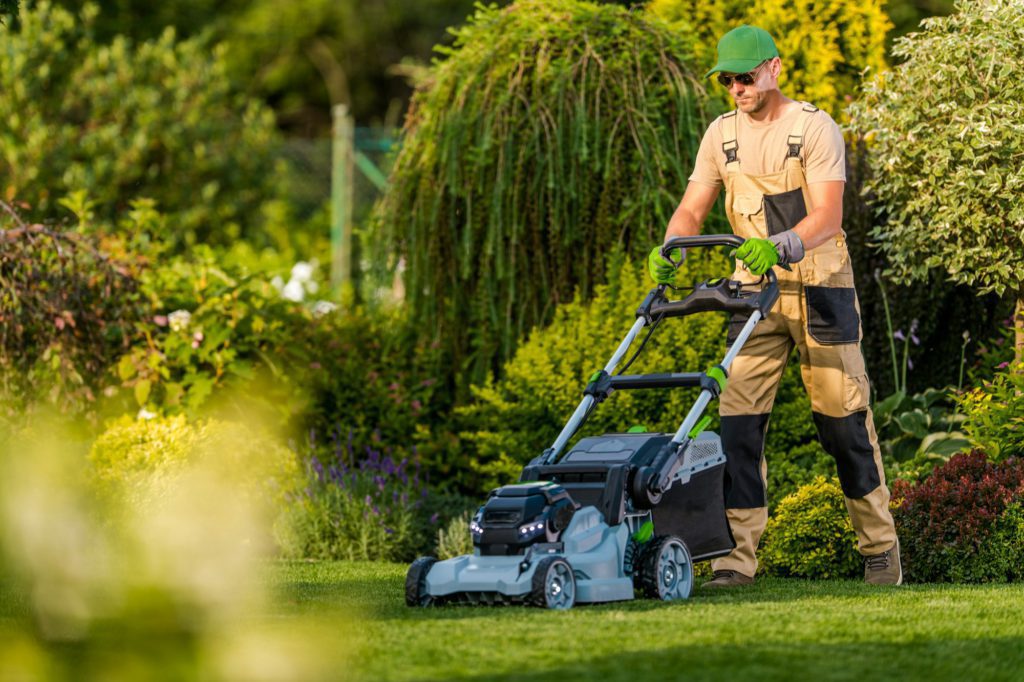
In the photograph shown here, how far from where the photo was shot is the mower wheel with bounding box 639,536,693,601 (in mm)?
5234

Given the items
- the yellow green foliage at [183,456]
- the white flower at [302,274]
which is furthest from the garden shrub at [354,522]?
the white flower at [302,274]

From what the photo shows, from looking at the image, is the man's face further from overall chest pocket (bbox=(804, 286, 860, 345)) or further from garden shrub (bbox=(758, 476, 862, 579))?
garden shrub (bbox=(758, 476, 862, 579))

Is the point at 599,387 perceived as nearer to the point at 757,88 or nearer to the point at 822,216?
the point at 822,216

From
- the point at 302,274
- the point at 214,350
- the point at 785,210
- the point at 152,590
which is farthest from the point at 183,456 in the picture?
the point at 152,590

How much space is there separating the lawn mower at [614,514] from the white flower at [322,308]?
4163 mm

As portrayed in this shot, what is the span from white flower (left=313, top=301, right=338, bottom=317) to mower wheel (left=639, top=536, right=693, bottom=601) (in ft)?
14.6

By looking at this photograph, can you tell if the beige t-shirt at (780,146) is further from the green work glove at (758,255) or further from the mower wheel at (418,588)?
the mower wheel at (418,588)

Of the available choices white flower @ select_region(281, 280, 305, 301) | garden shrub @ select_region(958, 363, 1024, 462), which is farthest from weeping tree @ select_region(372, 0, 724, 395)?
white flower @ select_region(281, 280, 305, 301)

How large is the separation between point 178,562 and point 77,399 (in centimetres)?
628

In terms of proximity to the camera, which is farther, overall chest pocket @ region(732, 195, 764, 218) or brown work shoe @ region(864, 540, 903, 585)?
brown work shoe @ region(864, 540, 903, 585)

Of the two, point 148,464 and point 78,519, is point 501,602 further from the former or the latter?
point 148,464

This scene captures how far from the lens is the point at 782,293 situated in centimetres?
589

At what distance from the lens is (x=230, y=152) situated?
1507 cm

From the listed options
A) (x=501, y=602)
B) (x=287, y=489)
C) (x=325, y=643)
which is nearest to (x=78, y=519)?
(x=325, y=643)
